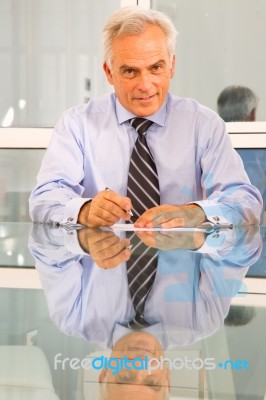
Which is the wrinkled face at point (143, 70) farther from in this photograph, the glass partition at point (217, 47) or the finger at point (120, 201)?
the glass partition at point (217, 47)

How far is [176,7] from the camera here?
124 inches

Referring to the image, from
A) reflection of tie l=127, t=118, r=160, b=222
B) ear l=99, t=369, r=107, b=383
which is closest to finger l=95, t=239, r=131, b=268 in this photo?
ear l=99, t=369, r=107, b=383

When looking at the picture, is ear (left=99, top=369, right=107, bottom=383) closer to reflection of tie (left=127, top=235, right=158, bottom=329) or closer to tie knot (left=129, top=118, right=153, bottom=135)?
reflection of tie (left=127, top=235, right=158, bottom=329)

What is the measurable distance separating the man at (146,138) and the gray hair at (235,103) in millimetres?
960

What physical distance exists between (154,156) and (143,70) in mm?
271

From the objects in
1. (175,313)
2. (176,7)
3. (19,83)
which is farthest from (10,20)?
(175,313)

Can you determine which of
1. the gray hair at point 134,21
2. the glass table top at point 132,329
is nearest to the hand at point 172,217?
the gray hair at point 134,21

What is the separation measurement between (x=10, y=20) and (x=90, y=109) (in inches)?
52.0

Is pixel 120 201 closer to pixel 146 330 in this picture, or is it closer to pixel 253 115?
pixel 146 330

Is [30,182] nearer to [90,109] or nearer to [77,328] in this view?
[90,109]

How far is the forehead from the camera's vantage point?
6.85ft

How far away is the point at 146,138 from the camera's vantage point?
216 centimetres

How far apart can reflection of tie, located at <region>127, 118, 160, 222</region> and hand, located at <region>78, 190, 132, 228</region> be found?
31 centimetres

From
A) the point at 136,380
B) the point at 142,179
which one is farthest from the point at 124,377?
the point at 142,179
